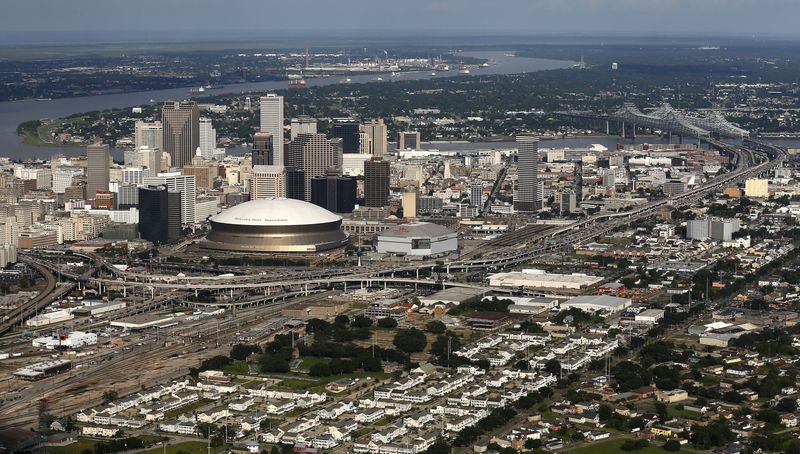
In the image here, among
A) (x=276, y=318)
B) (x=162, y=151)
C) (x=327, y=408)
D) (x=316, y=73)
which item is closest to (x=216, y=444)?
(x=327, y=408)

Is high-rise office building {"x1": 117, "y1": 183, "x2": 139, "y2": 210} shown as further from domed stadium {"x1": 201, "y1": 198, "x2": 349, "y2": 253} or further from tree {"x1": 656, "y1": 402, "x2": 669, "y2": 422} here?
tree {"x1": 656, "y1": 402, "x2": 669, "y2": 422}

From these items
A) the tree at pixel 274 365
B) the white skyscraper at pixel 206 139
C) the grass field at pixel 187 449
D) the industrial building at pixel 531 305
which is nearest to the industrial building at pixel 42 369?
the tree at pixel 274 365

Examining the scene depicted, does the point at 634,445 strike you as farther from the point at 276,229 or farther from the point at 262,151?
the point at 262,151

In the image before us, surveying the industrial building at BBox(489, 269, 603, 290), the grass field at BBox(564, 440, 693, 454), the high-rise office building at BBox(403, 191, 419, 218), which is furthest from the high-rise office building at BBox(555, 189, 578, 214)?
the grass field at BBox(564, 440, 693, 454)

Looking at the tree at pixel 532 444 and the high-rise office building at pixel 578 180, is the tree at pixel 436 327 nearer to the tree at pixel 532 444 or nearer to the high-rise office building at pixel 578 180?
the tree at pixel 532 444

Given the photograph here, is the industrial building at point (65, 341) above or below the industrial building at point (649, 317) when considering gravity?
below

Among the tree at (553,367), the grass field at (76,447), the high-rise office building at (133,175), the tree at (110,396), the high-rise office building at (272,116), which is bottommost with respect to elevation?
the grass field at (76,447)

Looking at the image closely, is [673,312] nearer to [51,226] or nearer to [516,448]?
[516,448]
